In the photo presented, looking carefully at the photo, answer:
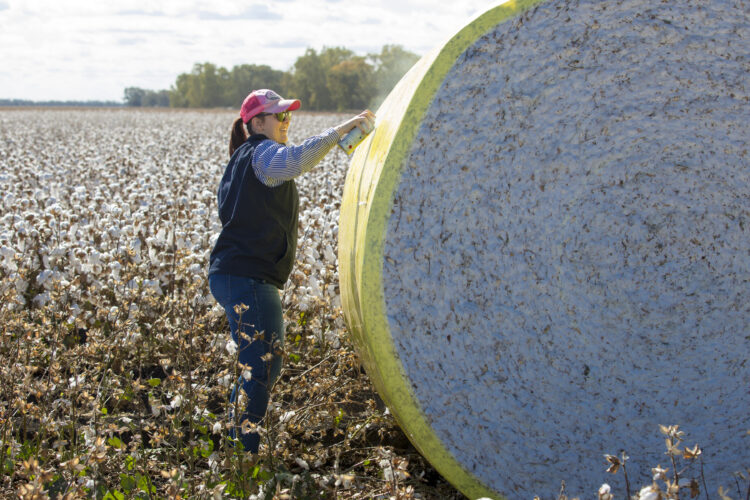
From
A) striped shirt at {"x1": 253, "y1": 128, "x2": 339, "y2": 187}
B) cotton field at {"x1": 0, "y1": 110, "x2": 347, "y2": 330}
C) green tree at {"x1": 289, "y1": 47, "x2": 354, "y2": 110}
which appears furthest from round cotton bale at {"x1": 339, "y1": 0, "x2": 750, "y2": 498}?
green tree at {"x1": 289, "y1": 47, "x2": 354, "y2": 110}

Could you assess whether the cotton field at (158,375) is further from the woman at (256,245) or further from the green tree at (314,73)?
the green tree at (314,73)

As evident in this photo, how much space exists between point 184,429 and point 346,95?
67.1m

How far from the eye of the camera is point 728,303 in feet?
9.37

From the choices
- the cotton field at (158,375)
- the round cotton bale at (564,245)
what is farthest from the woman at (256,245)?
the round cotton bale at (564,245)

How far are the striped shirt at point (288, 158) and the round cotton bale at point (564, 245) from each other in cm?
27

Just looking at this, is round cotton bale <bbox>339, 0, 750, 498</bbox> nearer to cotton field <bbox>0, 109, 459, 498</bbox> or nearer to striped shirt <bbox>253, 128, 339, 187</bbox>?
striped shirt <bbox>253, 128, 339, 187</bbox>

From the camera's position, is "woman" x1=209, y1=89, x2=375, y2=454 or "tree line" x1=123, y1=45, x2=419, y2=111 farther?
"tree line" x1=123, y1=45, x2=419, y2=111

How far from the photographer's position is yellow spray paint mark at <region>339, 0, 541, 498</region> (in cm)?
269

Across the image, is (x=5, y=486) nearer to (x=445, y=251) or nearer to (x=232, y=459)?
(x=232, y=459)

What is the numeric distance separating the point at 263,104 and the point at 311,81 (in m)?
80.9

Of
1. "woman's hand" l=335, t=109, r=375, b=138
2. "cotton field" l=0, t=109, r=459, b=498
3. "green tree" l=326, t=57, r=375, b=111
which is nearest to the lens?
"cotton field" l=0, t=109, r=459, b=498

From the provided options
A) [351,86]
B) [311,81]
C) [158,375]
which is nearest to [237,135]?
[158,375]

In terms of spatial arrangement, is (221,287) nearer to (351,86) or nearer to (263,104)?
(263,104)

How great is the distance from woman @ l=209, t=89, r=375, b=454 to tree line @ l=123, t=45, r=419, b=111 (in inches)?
1763
